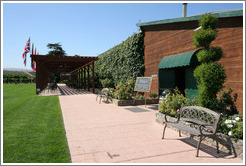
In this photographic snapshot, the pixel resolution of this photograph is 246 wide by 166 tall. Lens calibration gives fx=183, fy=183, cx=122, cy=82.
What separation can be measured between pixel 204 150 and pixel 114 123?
9.41 feet

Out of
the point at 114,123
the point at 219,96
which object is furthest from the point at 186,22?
the point at 114,123

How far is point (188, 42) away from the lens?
8891mm

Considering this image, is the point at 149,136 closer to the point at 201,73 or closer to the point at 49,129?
the point at 201,73

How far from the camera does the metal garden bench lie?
355 centimetres

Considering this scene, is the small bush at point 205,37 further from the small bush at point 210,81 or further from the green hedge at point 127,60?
the green hedge at point 127,60

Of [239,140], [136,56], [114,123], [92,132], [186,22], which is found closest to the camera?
[239,140]

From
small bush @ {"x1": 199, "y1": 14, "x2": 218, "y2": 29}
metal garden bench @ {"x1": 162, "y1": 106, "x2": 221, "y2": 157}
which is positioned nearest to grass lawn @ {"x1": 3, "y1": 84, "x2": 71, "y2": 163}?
metal garden bench @ {"x1": 162, "y1": 106, "x2": 221, "y2": 157}

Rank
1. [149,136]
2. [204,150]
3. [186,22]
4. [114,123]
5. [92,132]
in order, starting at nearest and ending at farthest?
[204,150] → [149,136] → [92,132] → [114,123] → [186,22]

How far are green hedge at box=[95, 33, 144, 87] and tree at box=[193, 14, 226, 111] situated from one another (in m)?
7.49

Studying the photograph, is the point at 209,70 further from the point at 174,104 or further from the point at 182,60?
the point at 182,60

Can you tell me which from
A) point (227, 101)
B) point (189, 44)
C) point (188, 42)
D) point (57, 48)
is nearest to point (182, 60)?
point (189, 44)

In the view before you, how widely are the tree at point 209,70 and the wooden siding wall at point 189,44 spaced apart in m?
2.08

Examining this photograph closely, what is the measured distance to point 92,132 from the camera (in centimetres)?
490

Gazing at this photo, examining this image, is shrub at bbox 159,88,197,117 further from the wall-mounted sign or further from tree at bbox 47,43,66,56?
tree at bbox 47,43,66,56
